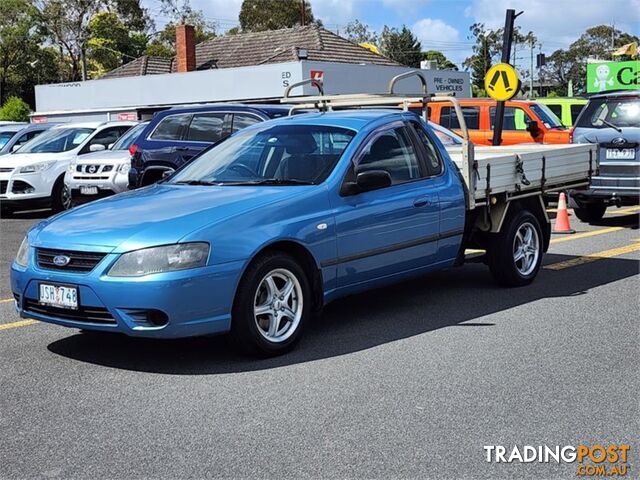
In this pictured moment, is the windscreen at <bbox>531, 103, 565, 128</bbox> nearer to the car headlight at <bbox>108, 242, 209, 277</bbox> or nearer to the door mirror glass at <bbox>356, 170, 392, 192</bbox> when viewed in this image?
the door mirror glass at <bbox>356, 170, 392, 192</bbox>

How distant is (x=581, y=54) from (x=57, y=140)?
83.1m

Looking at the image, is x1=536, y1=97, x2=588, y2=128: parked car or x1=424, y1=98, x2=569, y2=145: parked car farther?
x1=536, y1=97, x2=588, y2=128: parked car

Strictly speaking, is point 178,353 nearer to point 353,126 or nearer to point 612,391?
point 353,126

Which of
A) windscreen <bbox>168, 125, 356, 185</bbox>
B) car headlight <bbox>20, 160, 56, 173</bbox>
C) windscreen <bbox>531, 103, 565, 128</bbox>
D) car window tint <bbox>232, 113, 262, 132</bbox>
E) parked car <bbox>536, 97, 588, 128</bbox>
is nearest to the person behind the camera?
windscreen <bbox>168, 125, 356, 185</bbox>

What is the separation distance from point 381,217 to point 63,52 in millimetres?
65130

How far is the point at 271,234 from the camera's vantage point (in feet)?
18.9

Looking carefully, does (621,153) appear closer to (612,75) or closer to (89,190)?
(89,190)

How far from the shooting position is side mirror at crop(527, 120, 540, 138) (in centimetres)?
1588

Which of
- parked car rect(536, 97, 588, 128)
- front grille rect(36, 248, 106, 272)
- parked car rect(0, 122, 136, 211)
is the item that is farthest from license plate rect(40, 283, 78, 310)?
parked car rect(536, 97, 588, 128)

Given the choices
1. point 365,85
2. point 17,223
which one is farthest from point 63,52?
→ point 17,223

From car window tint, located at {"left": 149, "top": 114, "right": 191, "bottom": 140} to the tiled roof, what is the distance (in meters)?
23.0

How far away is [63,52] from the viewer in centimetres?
6700

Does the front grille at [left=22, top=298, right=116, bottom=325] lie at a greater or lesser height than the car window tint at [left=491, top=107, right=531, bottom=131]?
lesser

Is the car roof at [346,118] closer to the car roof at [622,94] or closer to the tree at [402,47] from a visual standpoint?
the car roof at [622,94]
